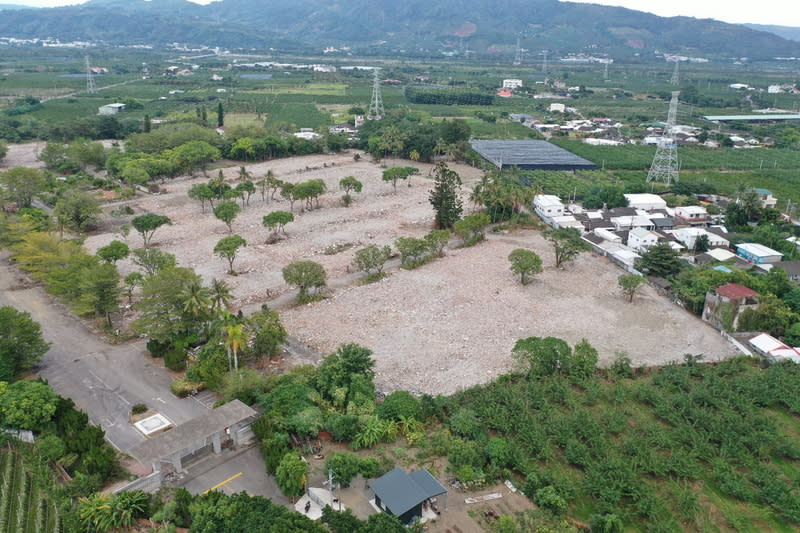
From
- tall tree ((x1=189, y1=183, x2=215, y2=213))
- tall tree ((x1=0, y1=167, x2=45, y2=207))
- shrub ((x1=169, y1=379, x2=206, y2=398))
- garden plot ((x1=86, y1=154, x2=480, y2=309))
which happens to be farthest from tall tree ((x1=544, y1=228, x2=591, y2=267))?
tall tree ((x1=0, y1=167, x2=45, y2=207))

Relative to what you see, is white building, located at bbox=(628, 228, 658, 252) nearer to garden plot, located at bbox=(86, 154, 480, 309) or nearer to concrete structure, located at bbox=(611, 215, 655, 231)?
concrete structure, located at bbox=(611, 215, 655, 231)

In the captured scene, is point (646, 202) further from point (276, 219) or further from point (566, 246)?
point (276, 219)

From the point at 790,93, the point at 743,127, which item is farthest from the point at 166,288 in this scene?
the point at 790,93

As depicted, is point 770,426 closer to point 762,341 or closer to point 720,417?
point 720,417

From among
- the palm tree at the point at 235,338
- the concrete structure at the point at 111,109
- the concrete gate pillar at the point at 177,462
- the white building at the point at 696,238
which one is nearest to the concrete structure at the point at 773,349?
the white building at the point at 696,238

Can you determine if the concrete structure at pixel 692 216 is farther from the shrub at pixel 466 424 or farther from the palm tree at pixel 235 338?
the palm tree at pixel 235 338
